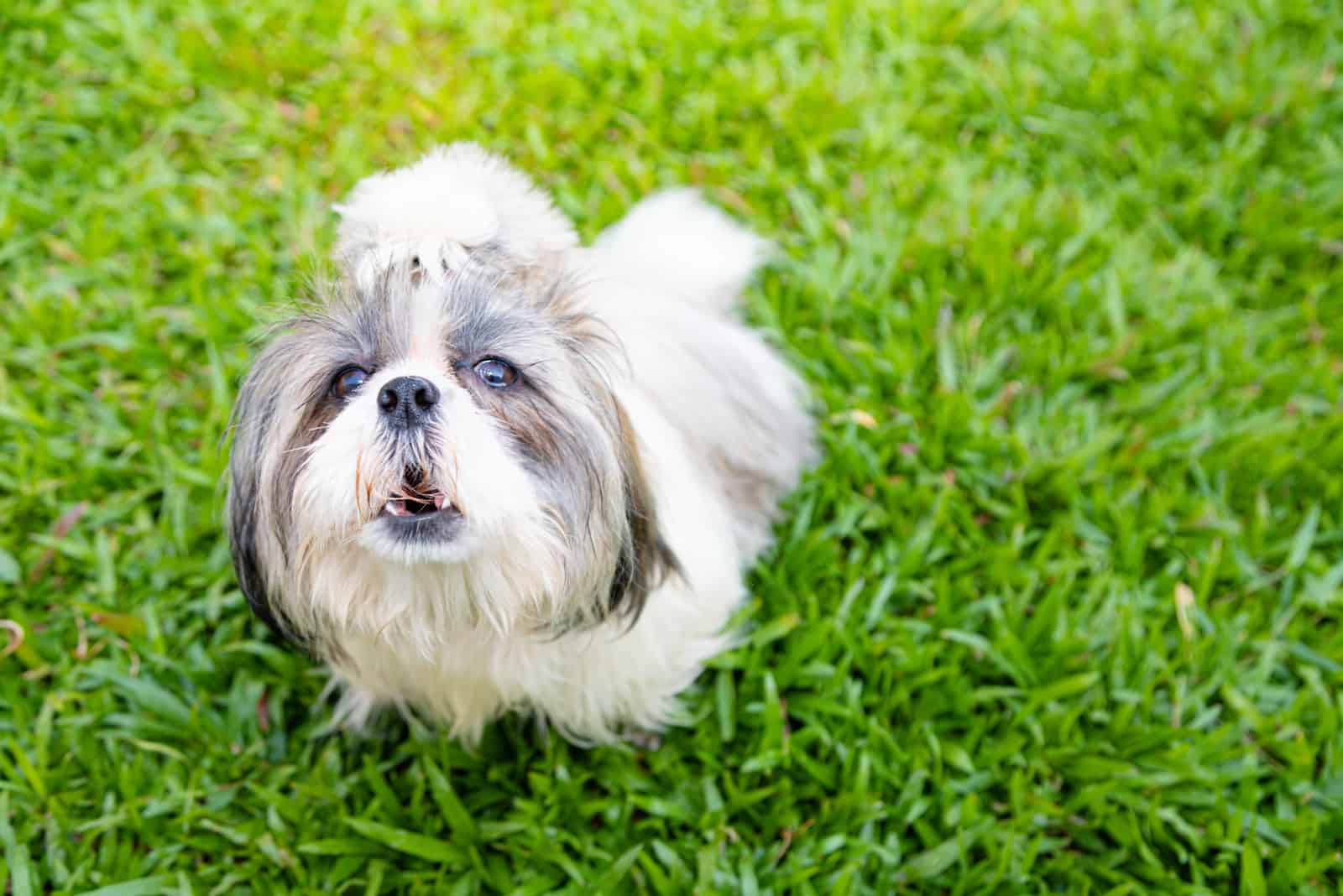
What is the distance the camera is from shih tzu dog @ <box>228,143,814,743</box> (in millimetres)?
1554

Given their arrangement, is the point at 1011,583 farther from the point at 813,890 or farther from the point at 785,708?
the point at 813,890

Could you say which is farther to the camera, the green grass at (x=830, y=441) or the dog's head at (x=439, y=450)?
the green grass at (x=830, y=441)

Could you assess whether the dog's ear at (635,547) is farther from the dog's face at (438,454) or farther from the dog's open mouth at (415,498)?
the dog's open mouth at (415,498)

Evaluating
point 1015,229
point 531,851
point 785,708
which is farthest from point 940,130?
point 531,851

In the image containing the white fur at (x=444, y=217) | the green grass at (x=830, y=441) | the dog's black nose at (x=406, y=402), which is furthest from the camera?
the green grass at (x=830, y=441)

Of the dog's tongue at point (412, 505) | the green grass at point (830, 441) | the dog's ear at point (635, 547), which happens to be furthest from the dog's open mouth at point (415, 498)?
the green grass at point (830, 441)

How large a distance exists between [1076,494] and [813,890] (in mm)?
1406

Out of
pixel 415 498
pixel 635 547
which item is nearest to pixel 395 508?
pixel 415 498

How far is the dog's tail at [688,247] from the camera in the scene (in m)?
2.79

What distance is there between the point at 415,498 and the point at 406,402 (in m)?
0.19

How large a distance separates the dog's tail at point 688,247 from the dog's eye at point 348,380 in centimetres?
112

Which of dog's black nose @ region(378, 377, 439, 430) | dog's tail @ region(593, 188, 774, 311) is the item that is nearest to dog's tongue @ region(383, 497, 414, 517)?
dog's black nose @ region(378, 377, 439, 430)

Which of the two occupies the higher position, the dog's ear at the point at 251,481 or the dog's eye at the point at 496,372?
the dog's eye at the point at 496,372

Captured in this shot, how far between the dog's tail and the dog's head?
1041 millimetres
